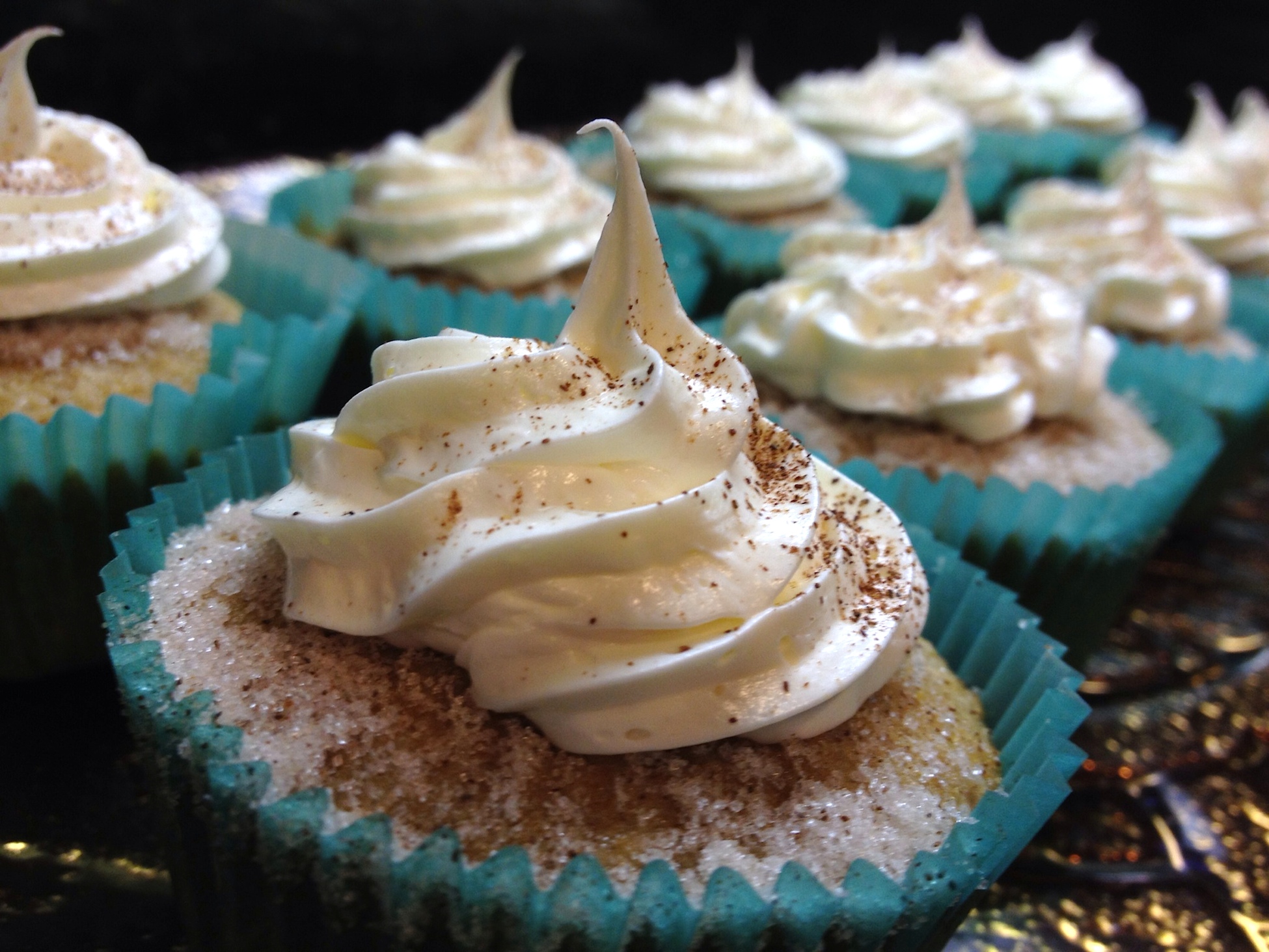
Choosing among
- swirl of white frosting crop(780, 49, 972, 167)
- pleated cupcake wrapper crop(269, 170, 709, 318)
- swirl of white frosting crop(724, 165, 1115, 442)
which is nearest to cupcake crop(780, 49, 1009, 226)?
swirl of white frosting crop(780, 49, 972, 167)

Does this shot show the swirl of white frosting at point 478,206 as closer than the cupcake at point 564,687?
No

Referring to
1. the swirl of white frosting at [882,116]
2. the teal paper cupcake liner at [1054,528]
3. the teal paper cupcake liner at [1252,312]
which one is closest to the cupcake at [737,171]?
the swirl of white frosting at [882,116]

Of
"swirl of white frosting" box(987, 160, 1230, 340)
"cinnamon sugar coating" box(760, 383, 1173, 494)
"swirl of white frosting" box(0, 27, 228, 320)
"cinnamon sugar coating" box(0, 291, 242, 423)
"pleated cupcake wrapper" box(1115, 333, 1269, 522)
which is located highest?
"swirl of white frosting" box(0, 27, 228, 320)

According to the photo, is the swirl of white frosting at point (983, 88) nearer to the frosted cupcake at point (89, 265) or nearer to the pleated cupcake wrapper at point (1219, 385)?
the pleated cupcake wrapper at point (1219, 385)

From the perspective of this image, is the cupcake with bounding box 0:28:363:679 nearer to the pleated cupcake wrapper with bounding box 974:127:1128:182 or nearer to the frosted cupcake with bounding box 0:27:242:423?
the frosted cupcake with bounding box 0:27:242:423

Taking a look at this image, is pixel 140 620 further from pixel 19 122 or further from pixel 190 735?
pixel 19 122

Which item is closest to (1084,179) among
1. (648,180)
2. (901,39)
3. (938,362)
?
(901,39)

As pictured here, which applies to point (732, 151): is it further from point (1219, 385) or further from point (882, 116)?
point (1219, 385)

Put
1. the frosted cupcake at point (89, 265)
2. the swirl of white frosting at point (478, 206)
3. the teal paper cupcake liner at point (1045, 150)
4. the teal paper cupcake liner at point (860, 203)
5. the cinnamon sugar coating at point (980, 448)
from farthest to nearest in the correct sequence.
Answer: the teal paper cupcake liner at point (1045, 150), the teal paper cupcake liner at point (860, 203), the swirl of white frosting at point (478, 206), the cinnamon sugar coating at point (980, 448), the frosted cupcake at point (89, 265)
